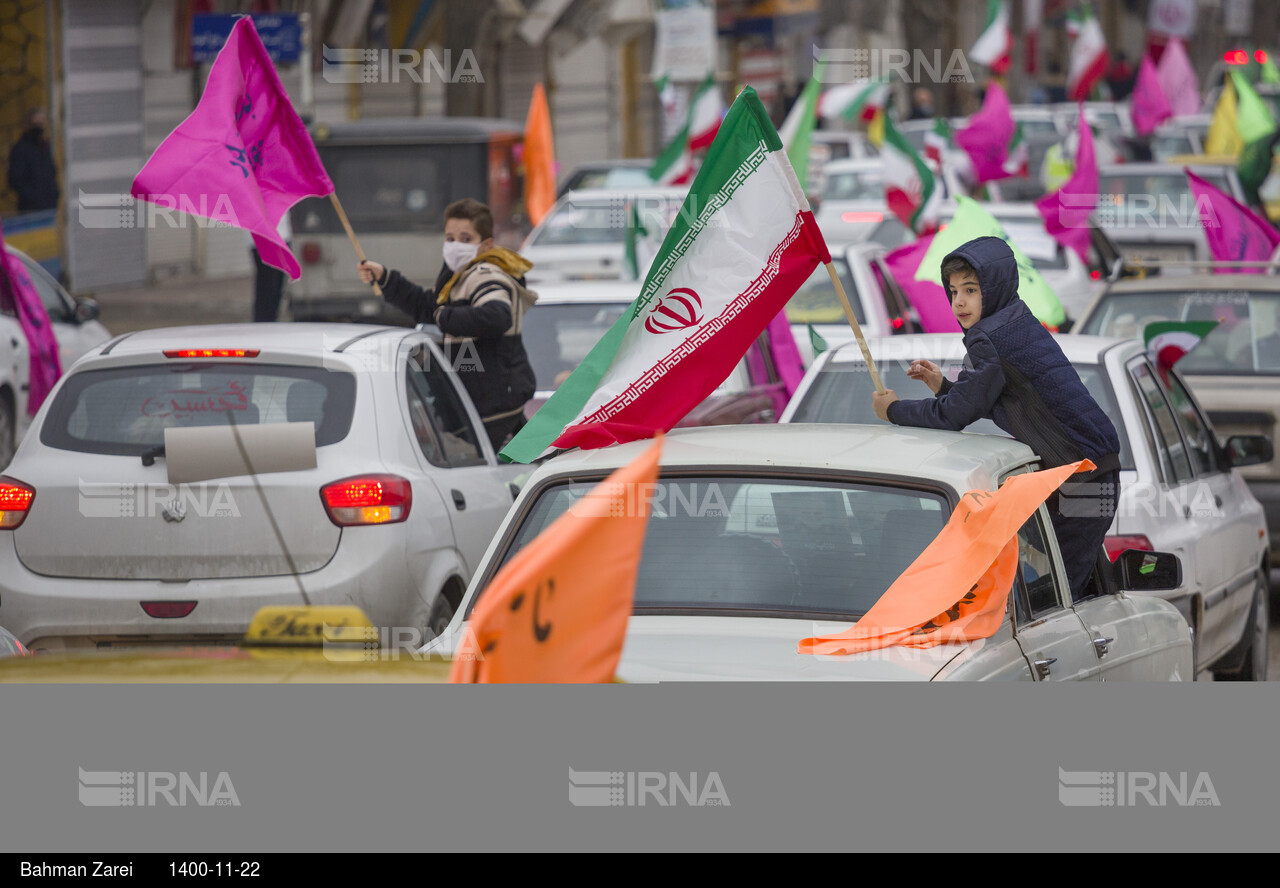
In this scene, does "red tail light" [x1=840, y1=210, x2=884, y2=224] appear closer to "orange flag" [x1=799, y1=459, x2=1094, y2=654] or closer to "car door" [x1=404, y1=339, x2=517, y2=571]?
"car door" [x1=404, y1=339, x2=517, y2=571]

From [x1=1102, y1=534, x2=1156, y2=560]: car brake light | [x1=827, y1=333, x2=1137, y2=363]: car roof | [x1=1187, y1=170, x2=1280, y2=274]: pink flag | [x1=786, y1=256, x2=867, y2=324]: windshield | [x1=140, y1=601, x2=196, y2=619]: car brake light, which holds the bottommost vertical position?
[x1=140, y1=601, x2=196, y2=619]: car brake light

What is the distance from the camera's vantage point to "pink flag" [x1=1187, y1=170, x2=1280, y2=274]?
1294cm

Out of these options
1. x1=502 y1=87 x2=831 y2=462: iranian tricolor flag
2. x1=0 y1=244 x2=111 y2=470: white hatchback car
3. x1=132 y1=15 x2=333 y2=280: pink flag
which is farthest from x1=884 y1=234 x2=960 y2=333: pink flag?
x1=0 y1=244 x2=111 y2=470: white hatchback car

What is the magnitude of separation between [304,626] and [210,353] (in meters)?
3.55

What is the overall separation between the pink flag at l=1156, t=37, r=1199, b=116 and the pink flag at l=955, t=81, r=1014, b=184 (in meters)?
12.0

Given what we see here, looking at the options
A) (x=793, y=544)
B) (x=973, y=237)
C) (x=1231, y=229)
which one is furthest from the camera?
(x=1231, y=229)

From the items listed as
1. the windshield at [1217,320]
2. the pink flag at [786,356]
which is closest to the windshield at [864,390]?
the pink flag at [786,356]

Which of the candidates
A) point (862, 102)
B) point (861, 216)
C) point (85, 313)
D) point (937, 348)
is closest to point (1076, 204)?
point (861, 216)

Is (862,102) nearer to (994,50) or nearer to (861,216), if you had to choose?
(994,50)

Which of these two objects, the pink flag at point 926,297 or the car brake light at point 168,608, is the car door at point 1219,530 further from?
the car brake light at point 168,608

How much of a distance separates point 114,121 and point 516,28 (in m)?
10.0

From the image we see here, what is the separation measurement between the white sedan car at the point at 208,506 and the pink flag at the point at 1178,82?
1044 inches

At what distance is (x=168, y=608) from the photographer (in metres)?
6.51
